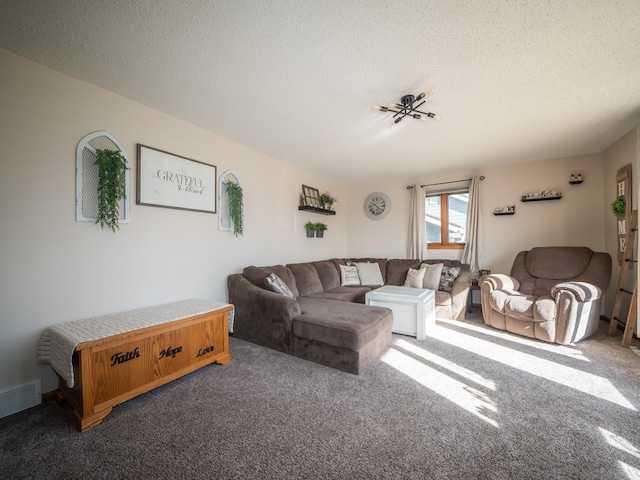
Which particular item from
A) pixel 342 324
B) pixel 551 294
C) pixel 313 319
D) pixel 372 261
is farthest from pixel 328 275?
pixel 551 294

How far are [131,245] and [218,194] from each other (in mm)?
1073

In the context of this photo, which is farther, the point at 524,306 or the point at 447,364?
the point at 524,306

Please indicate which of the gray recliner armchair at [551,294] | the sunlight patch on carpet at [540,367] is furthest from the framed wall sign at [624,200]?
the sunlight patch on carpet at [540,367]

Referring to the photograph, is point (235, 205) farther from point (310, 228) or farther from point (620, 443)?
point (620, 443)

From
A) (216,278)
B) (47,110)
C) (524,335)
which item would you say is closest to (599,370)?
(524,335)

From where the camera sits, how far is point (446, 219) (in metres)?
4.68

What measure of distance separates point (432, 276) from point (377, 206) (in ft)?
6.30

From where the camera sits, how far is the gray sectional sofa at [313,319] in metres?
2.20

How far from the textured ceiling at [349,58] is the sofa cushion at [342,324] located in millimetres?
1996

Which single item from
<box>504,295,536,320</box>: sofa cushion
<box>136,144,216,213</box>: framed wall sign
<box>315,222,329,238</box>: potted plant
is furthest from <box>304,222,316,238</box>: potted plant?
<box>504,295,536,320</box>: sofa cushion

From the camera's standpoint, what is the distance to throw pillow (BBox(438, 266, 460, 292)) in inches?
151

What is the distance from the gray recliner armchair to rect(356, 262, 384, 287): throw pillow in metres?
1.58

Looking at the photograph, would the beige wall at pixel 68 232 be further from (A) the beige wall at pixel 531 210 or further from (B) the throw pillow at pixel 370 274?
(A) the beige wall at pixel 531 210

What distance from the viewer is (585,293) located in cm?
262
